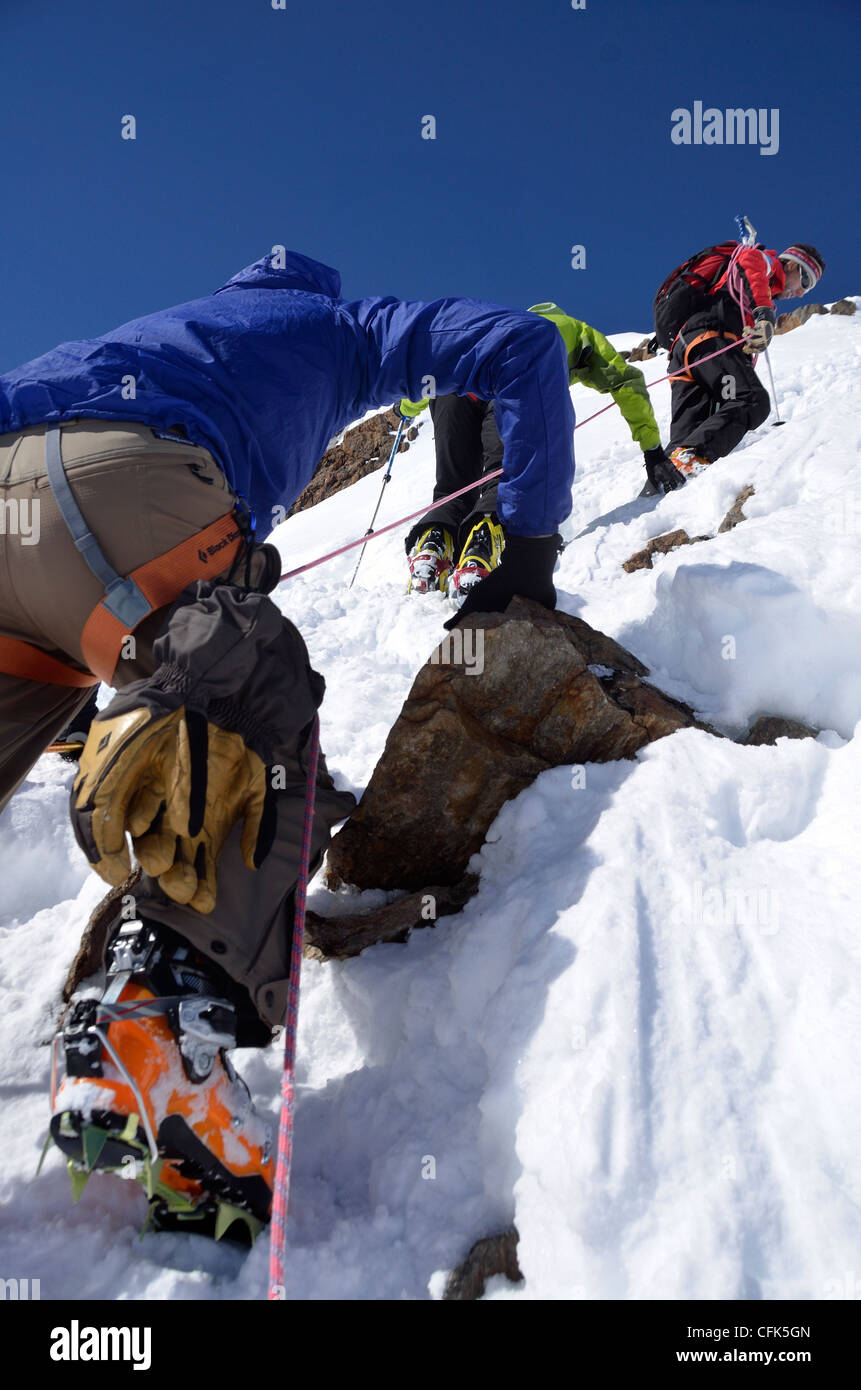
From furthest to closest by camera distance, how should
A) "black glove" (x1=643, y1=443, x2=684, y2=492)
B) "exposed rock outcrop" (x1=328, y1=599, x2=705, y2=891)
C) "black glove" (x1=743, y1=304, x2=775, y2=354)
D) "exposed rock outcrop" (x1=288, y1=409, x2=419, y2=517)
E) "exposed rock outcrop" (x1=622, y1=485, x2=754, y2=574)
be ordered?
"exposed rock outcrop" (x1=288, y1=409, x2=419, y2=517), "black glove" (x1=743, y1=304, x2=775, y2=354), "black glove" (x1=643, y1=443, x2=684, y2=492), "exposed rock outcrop" (x1=622, y1=485, x2=754, y2=574), "exposed rock outcrop" (x1=328, y1=599, x2=705, y2=891)

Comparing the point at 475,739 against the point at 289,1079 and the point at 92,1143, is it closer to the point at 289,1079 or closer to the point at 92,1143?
the point at 289,1079

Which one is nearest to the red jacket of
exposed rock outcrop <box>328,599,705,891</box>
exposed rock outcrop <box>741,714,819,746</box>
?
exposed rock outcrop <box>741,714,819,746</box>

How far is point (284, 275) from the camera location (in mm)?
2197

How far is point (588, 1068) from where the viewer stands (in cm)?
155

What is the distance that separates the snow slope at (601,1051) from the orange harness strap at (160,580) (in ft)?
3.58

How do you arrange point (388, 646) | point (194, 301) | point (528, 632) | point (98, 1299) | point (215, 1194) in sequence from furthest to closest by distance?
point (388, 646) → point (528, 632) → point (194, 301) → point (215, 1194) → point (98, 1299)

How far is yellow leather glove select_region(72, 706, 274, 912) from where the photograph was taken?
1.51 meters

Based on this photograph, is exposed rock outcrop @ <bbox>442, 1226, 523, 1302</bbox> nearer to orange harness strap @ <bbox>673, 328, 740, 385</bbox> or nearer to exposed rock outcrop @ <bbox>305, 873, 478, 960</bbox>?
exposed rock outcrop @ <bbox>305, 873, 478, 960</bbox>

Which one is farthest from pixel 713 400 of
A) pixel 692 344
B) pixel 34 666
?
pixel 34 666

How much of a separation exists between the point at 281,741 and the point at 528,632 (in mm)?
1121

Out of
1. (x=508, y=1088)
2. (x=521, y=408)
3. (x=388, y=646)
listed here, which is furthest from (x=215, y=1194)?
(x=388, y=646)

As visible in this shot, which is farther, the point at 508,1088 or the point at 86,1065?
the point at 508,1088

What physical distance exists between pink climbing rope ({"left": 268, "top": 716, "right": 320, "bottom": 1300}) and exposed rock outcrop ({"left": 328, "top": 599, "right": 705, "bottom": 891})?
1.74 ft
